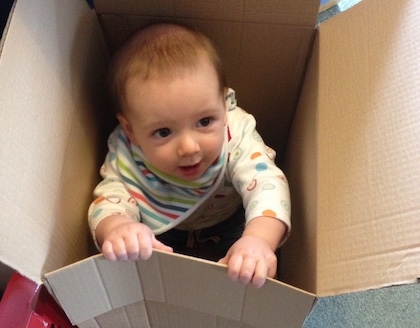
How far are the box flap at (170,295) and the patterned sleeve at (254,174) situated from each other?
125 millimetres

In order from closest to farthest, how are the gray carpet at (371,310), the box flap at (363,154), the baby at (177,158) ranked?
the box flap at (363,154), the baby at (177,158), the gray carpet at (371,310)

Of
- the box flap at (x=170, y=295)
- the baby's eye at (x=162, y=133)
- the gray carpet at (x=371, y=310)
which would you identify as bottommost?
the gray carpet at (x=371, y=310)

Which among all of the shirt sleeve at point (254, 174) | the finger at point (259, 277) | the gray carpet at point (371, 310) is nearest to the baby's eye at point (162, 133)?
the shirt sleeve at point (254, 174)

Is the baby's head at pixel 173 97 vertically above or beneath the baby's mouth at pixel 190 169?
above

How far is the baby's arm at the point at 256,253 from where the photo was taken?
498 millimetres

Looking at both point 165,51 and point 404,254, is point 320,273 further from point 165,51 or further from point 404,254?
point 165,51

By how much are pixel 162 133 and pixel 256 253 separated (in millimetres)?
192

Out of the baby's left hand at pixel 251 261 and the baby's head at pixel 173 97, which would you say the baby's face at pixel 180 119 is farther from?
the baby's left hand at pixel 251 261

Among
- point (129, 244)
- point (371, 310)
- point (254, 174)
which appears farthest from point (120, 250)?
point (371, 310)

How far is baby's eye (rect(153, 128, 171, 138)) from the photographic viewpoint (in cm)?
64

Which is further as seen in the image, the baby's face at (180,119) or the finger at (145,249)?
the baby's face at (180,119)

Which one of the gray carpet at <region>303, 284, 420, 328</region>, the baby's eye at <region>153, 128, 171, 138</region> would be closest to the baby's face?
the baby's eye at <region>153, 128, 171, 138</region>

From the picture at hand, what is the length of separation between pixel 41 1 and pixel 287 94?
378 millimetres

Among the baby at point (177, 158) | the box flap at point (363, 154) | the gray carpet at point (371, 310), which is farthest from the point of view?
the gray carpet at point (371, 310)
